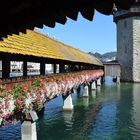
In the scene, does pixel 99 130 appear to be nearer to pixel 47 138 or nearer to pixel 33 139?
pixel 47 138

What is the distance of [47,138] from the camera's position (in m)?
19.3

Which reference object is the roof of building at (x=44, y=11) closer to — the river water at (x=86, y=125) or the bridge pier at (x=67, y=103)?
the river water at (x=86, y=125)

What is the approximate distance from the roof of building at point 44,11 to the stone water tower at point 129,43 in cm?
7013

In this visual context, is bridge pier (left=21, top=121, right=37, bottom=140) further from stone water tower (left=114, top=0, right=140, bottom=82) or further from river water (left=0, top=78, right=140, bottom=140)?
stone water tower (left=114, top=0, right=140, bottom=82)

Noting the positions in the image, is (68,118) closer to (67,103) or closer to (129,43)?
(67,103)

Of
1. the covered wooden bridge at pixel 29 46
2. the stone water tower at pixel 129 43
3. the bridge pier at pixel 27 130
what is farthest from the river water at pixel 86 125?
the stone water tower at pixel 129 43

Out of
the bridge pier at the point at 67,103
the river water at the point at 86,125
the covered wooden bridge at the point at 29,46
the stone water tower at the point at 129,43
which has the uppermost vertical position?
the stone water tower at the point at 129,43

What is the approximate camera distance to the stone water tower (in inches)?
2879

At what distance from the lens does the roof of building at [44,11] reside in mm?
2510

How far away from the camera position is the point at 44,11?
2.72 metres

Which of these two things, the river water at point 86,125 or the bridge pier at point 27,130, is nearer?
the bridge pier at point 27,130

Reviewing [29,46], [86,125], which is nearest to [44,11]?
[29,46]

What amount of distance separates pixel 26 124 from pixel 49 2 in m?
12.1

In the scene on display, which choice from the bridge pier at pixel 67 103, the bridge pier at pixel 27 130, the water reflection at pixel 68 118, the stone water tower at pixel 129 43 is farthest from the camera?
the stone water tower at pixel 129 43
